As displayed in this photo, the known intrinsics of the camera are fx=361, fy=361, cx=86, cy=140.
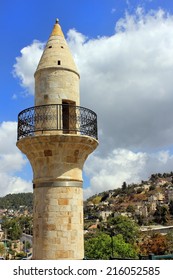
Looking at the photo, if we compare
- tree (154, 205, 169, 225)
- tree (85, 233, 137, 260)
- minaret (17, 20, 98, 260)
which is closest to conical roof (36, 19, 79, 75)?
minaret (17, 20, 98, 260)

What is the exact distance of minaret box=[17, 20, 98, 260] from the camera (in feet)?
31.0

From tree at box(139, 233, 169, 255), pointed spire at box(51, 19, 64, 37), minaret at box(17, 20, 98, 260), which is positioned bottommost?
tree at box(139, 233, 169, 255)

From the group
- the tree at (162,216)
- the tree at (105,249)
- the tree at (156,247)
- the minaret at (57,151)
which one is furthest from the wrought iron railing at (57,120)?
the tree at (162,216)

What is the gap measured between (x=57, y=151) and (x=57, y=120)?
0.90m

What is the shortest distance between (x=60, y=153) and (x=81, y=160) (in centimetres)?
75

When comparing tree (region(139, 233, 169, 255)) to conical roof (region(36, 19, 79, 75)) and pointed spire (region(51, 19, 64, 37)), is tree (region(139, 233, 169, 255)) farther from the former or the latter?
conical roof (region(36, 19, 79, 75))

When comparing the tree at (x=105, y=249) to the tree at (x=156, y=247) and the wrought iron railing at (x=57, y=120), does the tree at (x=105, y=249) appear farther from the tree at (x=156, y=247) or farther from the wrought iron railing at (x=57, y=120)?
the wrought iron railing at (x=57, y=120)

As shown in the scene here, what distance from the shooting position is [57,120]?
10.1 m

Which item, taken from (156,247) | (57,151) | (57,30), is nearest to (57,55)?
(57,30)

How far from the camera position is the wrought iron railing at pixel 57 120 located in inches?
397

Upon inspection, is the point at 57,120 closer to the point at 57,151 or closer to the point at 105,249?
the point at 57,151

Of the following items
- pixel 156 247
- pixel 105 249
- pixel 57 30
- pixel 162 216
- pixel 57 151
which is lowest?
pixel 156 247
